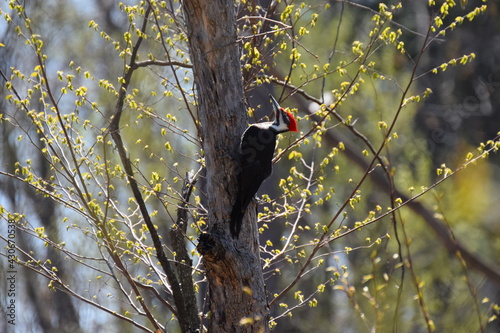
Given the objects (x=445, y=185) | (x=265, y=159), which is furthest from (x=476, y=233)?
(x=265, y=159)

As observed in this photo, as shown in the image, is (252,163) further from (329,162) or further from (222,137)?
(329,162)

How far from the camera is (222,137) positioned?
3.73m

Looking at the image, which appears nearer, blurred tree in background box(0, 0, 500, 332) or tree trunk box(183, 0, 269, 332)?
tree trunk box(183, 0, 269, 332)

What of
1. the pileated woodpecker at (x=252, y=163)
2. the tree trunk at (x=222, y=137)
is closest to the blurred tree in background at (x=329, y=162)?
the pileated woodpecker at (x=252, y=163)

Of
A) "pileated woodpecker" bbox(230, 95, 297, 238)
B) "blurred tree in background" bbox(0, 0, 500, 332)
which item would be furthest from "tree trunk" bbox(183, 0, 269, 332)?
"blurred tree in background" bbox(0, 0, 500, 332)

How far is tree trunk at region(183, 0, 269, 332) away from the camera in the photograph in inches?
139

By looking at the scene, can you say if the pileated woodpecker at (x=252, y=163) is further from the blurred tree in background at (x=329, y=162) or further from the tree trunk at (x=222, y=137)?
the blurred tree in background at (x=329, y=162)

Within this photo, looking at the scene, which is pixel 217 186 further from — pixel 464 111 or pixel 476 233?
pixel 464 111

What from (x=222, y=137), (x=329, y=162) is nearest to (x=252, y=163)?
(x=222, y=137)

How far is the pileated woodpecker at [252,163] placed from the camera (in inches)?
141

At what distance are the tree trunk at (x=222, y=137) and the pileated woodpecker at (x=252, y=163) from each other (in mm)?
49

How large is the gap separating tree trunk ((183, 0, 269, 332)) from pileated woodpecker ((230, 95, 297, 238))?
5cm

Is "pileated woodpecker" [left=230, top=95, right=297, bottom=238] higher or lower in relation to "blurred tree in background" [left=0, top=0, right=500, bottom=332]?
lower

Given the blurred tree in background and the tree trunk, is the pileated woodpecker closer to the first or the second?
the tree trunk
